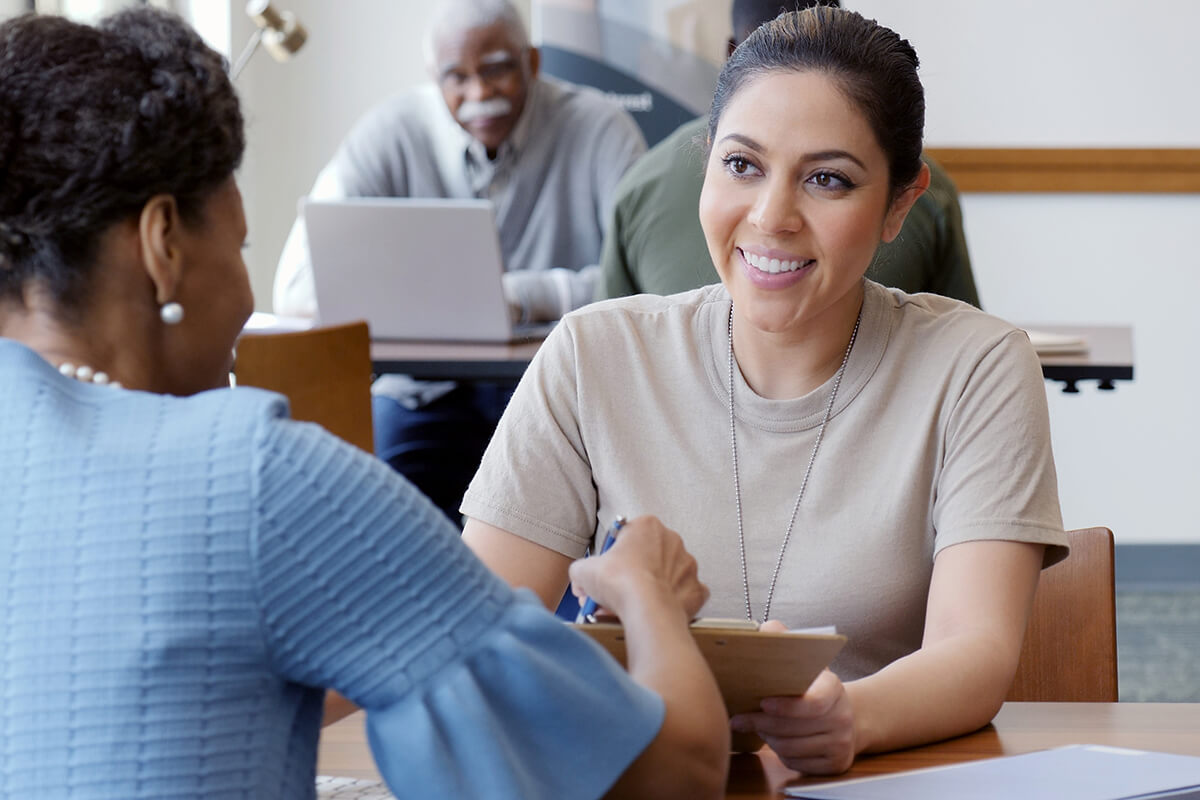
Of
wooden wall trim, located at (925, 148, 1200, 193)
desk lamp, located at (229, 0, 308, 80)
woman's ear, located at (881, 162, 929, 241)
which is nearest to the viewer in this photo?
woman's ear, located at (881, 162, 929, 241)

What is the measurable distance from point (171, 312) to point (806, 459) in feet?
2.61

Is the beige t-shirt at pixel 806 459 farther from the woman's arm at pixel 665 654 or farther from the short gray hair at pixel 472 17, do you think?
the short gray hair at pixel 472 17

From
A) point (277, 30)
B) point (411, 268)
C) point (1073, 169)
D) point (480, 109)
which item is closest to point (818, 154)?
point (411, 268)

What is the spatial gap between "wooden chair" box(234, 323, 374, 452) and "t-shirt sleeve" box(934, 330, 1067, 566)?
1.41 meters

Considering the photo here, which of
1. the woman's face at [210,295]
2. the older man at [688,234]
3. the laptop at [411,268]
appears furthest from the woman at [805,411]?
the laptop at [411,268]

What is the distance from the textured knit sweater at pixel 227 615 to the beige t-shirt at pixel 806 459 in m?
0.69

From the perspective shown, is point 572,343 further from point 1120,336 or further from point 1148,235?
point 1148,235

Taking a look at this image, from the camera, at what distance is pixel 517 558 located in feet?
4.91

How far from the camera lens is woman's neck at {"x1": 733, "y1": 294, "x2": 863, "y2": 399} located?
156 cm

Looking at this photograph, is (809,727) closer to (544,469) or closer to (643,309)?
(544,469)

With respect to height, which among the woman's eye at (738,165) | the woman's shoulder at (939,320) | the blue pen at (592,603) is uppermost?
the woman's eye at (738,165)

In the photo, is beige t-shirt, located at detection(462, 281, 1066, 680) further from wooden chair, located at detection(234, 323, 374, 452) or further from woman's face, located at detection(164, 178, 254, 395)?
wooden chair, located at detection(234, 323, 374, 452)

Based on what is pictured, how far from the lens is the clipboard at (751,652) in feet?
3.16

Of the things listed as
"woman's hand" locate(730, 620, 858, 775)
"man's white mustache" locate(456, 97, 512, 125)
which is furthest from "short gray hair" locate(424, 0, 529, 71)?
"woman's hand" locate(730, 620, 858, 775)
